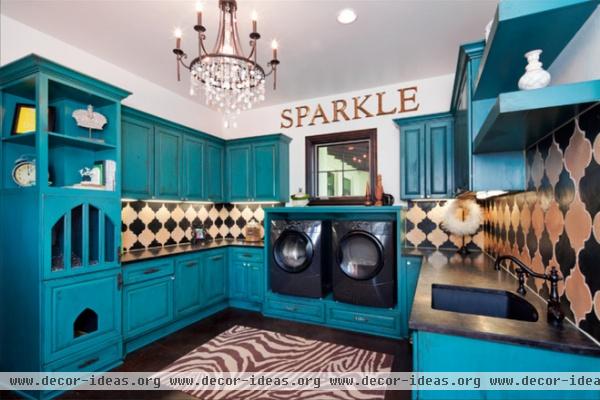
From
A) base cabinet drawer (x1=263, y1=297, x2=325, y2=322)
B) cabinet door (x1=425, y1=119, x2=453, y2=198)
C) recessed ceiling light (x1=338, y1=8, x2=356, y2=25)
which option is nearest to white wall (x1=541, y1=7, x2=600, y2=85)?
recessed ceiling light (x1=338, y1=8, x2=356, y2=25)

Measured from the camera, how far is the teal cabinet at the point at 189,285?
311 centimetres

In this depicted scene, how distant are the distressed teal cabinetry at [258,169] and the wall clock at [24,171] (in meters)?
2.24

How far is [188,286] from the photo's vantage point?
10.6 ft

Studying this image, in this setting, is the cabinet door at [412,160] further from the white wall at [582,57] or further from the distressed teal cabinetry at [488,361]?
the distressed teal cabinetry at [488,361]

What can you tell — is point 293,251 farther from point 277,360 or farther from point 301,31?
point 301,31

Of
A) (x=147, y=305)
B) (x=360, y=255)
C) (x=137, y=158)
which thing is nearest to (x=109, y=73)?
(x=137, y=158)

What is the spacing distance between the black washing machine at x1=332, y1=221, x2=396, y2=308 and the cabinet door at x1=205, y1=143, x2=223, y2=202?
72.8 inches

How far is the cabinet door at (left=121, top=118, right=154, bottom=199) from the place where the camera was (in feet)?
9.58

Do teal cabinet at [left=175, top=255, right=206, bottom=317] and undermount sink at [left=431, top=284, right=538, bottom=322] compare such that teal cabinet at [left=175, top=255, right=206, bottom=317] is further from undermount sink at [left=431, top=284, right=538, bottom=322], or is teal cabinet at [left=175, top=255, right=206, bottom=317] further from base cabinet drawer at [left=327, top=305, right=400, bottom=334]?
undermount sink at [left=431, top=284, right=538, bottom=322]

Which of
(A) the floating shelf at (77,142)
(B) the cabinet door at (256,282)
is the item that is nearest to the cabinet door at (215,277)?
(B) the cabinet door at (256,282)

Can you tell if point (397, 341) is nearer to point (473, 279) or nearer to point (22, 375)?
point (473, 279)

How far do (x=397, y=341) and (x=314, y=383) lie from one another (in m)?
1.11

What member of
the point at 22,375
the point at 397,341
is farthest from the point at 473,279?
the point at 22,375

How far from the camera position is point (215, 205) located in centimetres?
447
